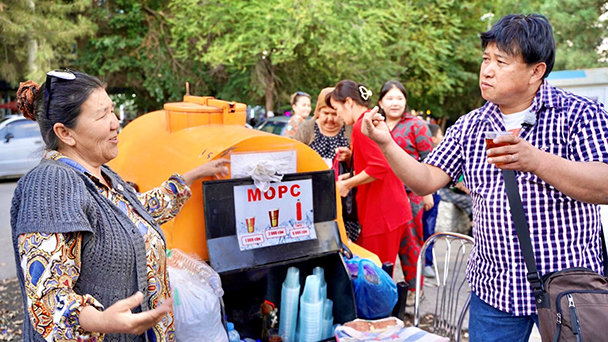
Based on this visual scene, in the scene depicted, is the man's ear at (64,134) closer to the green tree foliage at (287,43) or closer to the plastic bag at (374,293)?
the plastic bag at (374,293)

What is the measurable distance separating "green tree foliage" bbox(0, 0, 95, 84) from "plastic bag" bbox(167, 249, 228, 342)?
13417 mm

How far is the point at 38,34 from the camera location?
14297 millimetres

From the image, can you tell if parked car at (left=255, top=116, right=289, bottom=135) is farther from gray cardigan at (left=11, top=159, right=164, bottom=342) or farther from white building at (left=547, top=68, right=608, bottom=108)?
gray cardigan at (left=11, top=159, right=164, bottom=342)

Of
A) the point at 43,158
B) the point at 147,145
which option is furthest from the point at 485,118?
the point at 147,145

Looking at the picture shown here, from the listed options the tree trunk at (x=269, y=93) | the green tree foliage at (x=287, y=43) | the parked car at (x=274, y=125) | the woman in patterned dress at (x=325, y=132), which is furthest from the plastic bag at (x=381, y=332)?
the tree trunk at (x=269, y=93)

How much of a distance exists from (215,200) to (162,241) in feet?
2.43

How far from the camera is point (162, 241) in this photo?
1.92 m

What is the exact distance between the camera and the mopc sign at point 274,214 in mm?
2729

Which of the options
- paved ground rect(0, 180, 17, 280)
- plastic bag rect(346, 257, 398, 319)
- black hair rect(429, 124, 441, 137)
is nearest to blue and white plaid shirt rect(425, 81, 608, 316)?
plastic bag rect(346, 257, 398, 319)

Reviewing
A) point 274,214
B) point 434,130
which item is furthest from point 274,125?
point 274,214

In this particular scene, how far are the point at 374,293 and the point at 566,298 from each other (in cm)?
130

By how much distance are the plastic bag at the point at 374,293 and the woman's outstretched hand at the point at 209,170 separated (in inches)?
38.3

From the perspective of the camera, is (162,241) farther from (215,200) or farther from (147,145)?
(147,145)

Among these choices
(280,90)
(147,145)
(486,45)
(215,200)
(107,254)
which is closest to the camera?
(107,254)
